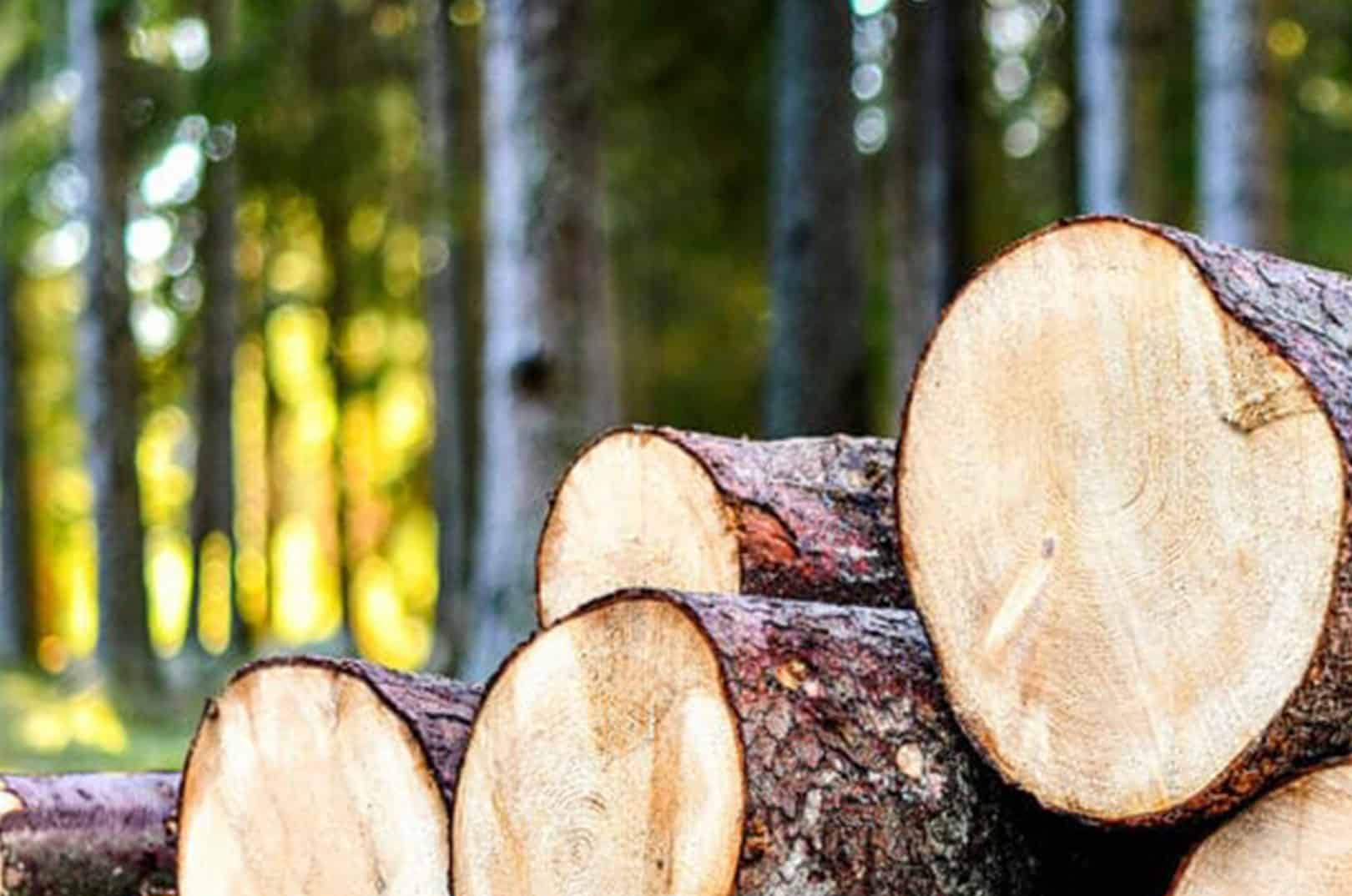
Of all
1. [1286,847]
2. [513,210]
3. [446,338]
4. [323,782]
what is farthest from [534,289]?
[446,338]

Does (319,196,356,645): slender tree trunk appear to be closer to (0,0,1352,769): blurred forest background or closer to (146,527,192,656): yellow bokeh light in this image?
(0,0,1352,769): blurred forest background

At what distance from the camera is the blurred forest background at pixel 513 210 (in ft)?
25.4

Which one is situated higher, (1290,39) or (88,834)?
(1290,39)

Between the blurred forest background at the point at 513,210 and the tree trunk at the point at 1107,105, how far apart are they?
2 centimetres

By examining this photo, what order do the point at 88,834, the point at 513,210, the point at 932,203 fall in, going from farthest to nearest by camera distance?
the point at 932,203, the point at 513,210, the point at 88,834

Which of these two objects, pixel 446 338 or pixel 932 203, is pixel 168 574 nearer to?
pixel 446 338

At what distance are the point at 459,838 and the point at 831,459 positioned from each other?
3.77 feet

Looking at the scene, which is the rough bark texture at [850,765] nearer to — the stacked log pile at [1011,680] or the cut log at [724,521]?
the stacked log pile at [1011,680]

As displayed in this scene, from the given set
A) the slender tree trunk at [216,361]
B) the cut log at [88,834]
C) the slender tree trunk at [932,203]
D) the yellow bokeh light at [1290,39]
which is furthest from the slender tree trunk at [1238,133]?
the slender tree trunk at [216,361]

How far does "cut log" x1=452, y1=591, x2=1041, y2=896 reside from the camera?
103 inches

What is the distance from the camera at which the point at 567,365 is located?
7.61m

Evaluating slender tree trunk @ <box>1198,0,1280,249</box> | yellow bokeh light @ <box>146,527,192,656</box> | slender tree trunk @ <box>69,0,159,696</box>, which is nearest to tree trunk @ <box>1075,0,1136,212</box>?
slender tree trunk @ <box>1198,0,1280,249</box>

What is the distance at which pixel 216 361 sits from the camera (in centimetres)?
1481

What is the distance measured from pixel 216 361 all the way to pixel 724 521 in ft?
39.0
